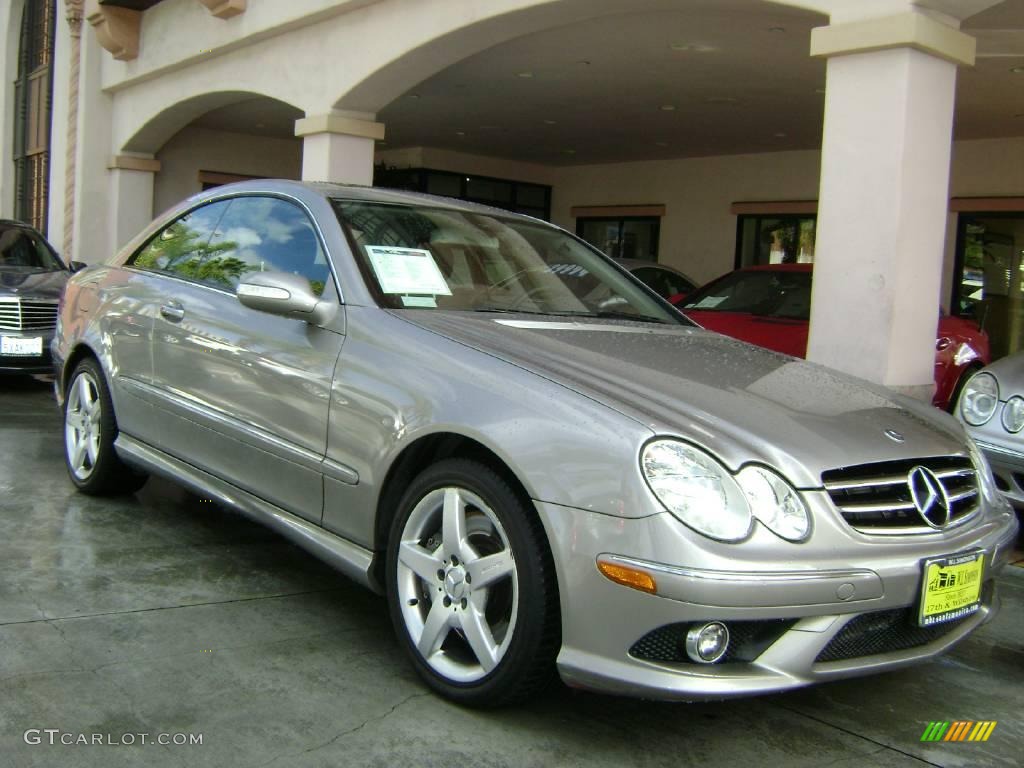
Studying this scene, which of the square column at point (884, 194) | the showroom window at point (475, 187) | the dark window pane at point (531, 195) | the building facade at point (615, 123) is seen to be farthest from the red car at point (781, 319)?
the dark window pane at point (531, 195)

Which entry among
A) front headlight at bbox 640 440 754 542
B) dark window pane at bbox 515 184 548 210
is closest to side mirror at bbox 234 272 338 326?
front headlight at bbox 640 440 754 542

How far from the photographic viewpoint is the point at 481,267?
3.78m

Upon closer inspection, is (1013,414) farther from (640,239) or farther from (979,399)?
(640,239)

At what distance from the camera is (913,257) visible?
230 inches

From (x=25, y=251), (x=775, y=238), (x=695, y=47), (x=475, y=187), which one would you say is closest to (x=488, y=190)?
(x=475, y=187)

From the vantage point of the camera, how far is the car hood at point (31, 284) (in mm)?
8531

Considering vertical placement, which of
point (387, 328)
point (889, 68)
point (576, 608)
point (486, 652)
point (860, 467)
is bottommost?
point (486, 652)

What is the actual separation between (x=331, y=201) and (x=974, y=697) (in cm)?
268

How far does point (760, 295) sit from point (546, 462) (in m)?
6.18

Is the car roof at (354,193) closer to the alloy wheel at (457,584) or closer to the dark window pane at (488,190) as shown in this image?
the alloy wheel at (457,584)

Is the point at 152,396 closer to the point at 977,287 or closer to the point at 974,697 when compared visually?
the point at 974,697

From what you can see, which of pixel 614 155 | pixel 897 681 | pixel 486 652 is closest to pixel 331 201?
pixel 486 652

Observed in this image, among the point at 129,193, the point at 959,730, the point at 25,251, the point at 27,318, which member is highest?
the point at 129,193

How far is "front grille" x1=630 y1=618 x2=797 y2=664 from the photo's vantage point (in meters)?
2.50
